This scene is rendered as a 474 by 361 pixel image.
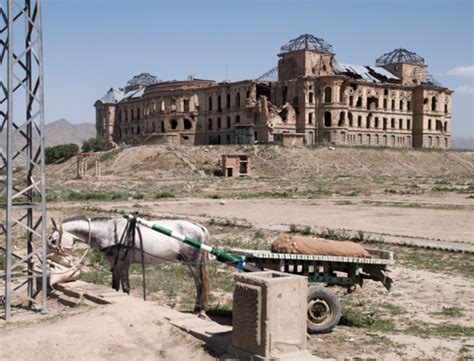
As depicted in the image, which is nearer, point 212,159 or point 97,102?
point 212,159

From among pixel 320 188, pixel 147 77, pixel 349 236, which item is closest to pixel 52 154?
pixel 147 77

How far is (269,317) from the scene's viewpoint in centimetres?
1008

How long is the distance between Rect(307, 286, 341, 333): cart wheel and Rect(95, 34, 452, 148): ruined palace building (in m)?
75.8

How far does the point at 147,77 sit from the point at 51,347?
443 ft

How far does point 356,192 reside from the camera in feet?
186

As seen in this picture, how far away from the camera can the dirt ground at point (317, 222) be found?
11695mm

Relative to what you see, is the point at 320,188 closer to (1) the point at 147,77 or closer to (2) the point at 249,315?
(2) the point at 249,315

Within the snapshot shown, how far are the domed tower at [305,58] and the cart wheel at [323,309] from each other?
86.5 metres

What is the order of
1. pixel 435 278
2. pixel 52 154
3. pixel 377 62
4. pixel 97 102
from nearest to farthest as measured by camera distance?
pixel 435 278 < pixel 52 154 < pixel 377 62 < pixel 97 102

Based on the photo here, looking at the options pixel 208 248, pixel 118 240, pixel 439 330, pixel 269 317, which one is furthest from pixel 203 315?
pixel 439 330

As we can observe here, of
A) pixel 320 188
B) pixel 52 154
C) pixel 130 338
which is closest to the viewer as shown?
pixel 130 338

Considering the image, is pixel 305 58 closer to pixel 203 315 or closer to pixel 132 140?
pixel 132 140

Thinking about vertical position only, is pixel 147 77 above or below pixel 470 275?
above

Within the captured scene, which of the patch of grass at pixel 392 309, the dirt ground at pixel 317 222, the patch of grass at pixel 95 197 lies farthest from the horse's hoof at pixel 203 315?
the patch of grass at pixel 95 197
